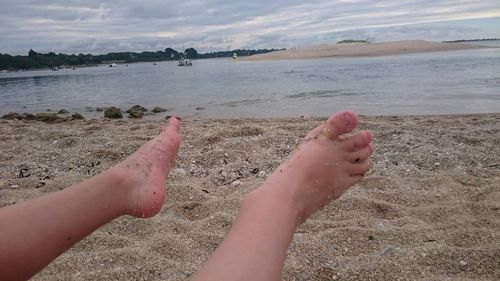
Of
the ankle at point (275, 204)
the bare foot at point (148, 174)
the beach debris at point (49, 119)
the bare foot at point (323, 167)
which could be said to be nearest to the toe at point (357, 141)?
the bare foot at point (323, 167)

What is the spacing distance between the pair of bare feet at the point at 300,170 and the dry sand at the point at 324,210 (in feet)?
1.08

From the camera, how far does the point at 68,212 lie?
123 centimetres

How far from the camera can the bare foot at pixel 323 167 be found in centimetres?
140

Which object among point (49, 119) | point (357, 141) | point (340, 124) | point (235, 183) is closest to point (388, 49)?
point (49, 119)

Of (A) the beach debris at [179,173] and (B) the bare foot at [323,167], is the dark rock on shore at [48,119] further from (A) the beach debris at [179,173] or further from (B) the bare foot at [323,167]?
(B) the bare foot at [323,167]

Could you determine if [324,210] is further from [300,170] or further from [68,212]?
[68,212]

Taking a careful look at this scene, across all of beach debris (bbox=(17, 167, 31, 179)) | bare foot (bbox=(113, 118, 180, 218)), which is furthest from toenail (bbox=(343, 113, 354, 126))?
beach debris (bbox=(17, 167, 31, 179))

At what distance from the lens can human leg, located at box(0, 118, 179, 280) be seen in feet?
3.72

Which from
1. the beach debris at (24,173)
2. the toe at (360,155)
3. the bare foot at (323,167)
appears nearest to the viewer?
the bare foot at (323,167)

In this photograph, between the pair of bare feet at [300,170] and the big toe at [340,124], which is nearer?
the pair of bare feet at [300,170]

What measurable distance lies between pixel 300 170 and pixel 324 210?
2.54 ft

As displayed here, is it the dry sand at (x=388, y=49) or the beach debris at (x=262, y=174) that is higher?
the dry sand at (x=388, y=49)

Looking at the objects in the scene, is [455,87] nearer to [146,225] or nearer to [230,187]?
[230,187]

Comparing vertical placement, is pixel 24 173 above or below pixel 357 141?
below
